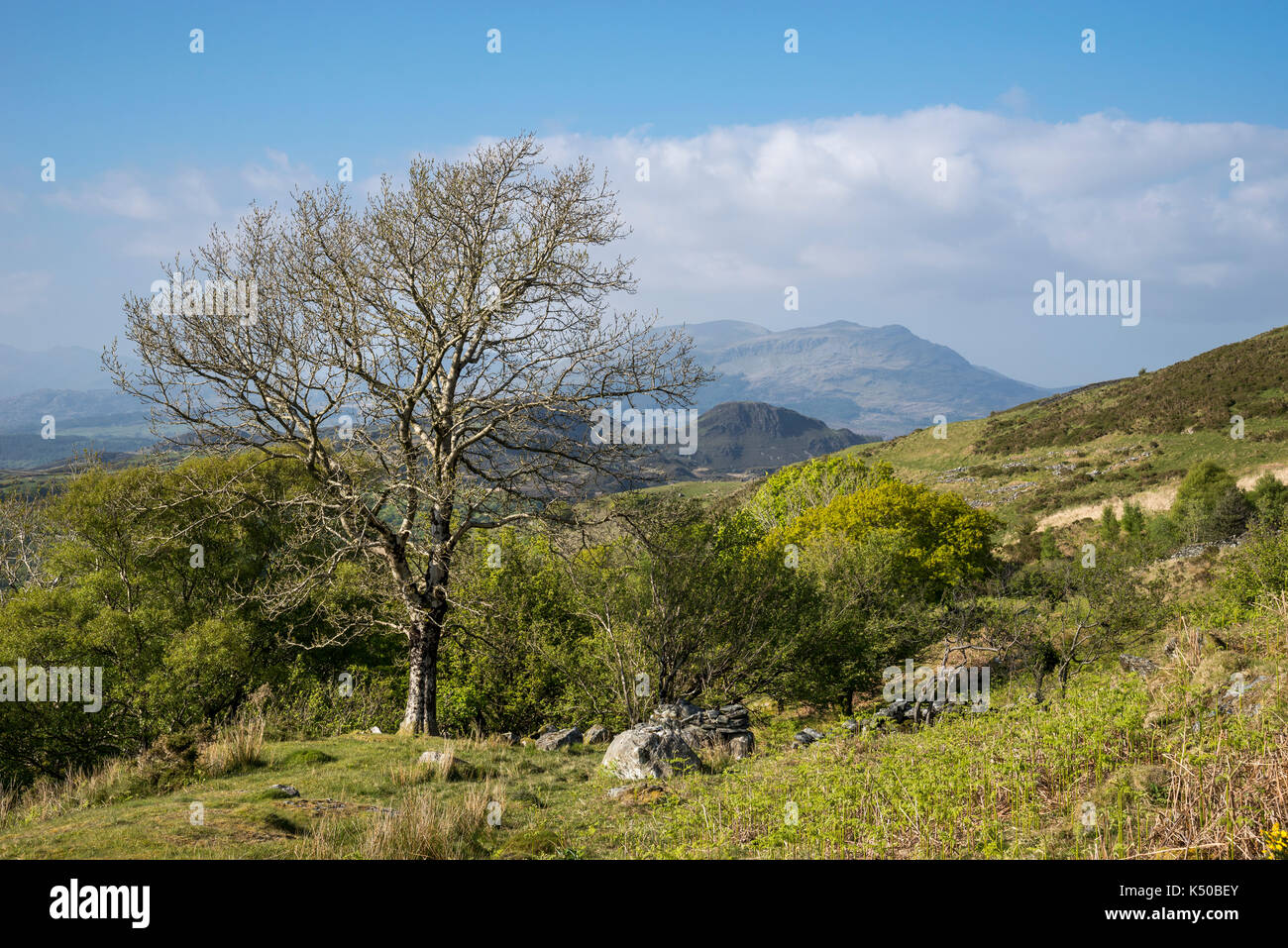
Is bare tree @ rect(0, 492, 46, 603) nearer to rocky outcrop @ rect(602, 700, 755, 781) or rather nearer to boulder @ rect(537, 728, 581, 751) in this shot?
boulder @ rect(537, 728, 581, 751)

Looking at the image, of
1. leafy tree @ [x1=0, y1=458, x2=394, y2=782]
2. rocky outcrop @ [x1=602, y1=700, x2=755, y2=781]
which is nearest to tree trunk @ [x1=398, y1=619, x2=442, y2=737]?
leafy tree @ [x1=0, y1=458, x2=394, y2=782]

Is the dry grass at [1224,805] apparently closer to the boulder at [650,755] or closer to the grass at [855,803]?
the grass at [855,803]

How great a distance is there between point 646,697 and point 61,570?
23053mm

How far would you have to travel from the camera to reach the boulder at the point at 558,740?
57.1ft

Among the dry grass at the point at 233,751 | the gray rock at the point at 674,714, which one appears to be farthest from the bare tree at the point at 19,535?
the gray rock at the point at 674,714

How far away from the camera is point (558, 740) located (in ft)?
57.9

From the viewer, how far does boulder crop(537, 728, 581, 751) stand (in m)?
17.4

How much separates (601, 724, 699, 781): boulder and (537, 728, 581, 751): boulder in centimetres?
371

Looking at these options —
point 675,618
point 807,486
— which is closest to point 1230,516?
point 807,486

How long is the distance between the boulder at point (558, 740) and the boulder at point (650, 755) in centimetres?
371

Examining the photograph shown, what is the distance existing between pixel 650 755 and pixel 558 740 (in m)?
4.90

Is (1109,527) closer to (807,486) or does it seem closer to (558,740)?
(807,486)

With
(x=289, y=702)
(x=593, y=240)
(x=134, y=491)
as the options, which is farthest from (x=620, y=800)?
(x=134, y=491)
